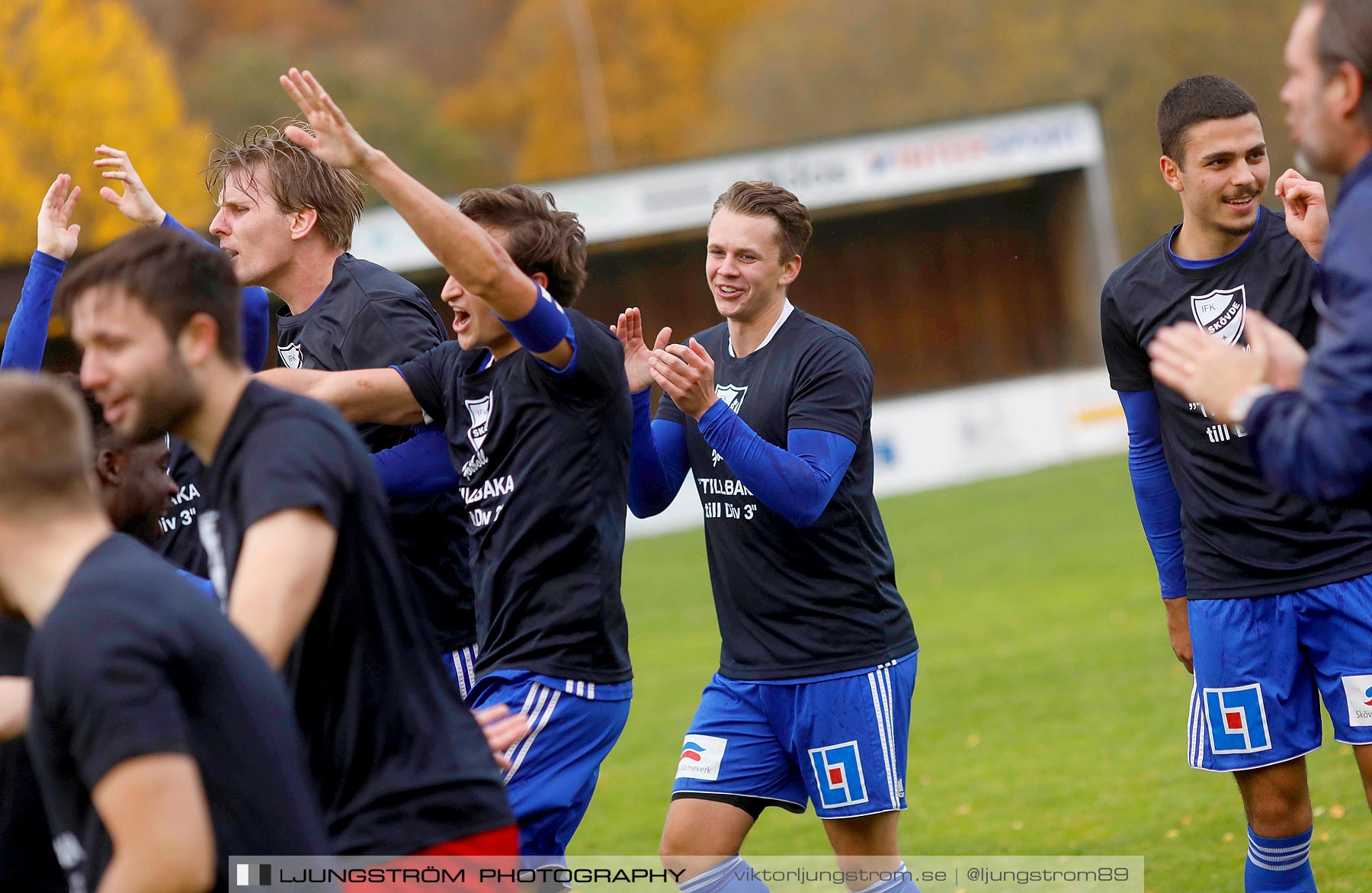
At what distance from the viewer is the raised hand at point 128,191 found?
4949 millimetres

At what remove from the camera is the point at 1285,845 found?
4.84 m

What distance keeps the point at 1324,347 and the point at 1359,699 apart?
2.27 meters

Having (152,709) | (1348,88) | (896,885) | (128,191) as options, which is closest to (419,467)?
(128,191)

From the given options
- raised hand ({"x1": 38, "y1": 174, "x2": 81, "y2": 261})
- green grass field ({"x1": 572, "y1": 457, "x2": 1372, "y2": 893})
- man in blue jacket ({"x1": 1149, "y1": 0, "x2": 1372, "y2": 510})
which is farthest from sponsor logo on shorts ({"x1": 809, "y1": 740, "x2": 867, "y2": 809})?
raised hand ({"x1": 38, "y1": 174, "x2": 81, "y2": 261})

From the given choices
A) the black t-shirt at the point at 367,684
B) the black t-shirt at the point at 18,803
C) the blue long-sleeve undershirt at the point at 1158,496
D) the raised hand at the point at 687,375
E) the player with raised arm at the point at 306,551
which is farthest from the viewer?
the blue long-sleeve undershirt at the point at 1158,496

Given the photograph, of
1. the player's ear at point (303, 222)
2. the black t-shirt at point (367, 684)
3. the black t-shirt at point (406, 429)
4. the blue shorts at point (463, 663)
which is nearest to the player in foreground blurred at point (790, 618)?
the black t-shirt at point (406, 429)

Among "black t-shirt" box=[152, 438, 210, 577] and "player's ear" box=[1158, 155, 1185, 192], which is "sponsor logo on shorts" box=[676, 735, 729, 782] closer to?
"black t-shirt" box=[152, 438, 210, 577]

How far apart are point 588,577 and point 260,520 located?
1.51 m

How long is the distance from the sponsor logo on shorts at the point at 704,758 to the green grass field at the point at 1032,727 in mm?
2323

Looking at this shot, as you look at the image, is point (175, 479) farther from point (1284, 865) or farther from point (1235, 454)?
point (1284, 865)

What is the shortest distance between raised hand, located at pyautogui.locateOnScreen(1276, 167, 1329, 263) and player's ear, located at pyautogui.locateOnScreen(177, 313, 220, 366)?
3.33m

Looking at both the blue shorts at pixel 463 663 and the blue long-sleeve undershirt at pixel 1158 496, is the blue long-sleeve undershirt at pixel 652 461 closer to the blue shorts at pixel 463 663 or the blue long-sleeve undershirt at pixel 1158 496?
the blue shorts at pixel 463 663

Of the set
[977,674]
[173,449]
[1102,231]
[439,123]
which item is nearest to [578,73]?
[439,123]

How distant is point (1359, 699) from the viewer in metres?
Answer: 4.66
